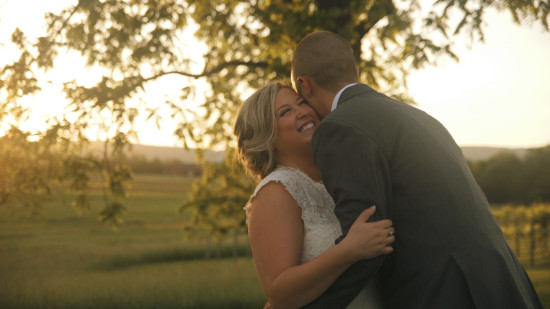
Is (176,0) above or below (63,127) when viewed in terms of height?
above

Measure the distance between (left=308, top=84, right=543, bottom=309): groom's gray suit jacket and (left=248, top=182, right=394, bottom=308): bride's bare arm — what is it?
0.26 ft

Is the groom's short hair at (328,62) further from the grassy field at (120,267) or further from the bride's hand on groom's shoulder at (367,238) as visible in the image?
the grassy field at (120,267)

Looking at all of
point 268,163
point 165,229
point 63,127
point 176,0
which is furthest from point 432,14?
point 165,229

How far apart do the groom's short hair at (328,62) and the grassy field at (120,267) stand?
828cm

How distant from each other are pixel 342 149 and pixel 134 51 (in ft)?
25.2

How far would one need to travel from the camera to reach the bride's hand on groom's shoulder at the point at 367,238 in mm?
2777

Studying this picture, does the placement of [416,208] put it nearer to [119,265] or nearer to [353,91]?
[353,91]

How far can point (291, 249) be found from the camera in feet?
10.5

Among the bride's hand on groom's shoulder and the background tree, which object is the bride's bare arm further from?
the background tree

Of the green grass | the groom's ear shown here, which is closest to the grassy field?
the green grass

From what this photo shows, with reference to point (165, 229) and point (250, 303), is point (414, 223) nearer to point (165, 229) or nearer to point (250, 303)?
point (250, 303)

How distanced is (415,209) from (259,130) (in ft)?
4.19

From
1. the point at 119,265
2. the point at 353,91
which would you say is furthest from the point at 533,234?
the point at 353,91

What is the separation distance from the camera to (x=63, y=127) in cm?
966
